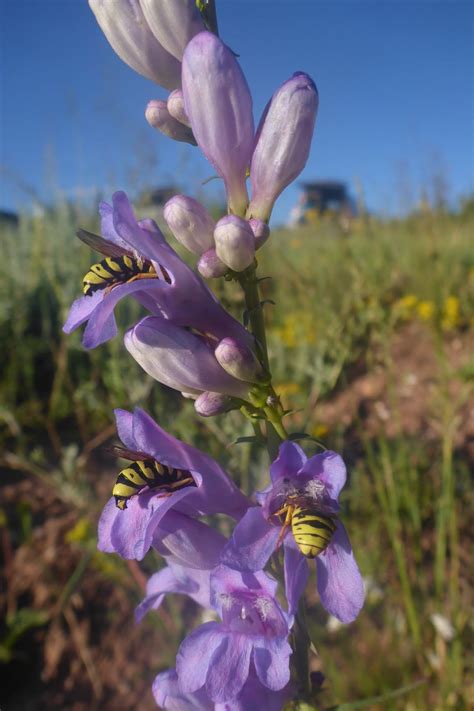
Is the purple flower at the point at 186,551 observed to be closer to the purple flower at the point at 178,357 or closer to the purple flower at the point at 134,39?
the purple flower at the point at 178,357

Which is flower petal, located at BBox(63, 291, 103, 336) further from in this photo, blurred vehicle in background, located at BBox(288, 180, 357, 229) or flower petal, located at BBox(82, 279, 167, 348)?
blurred vehicle in background, located at BBox(288, 180, 357, 229)

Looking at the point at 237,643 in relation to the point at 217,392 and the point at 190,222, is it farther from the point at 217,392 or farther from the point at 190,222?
the point at 190,222

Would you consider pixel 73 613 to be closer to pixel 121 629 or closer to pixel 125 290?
pixel 121 629

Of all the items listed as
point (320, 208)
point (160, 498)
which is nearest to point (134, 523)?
point (160, 498)

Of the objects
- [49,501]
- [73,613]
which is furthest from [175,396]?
[73,613]

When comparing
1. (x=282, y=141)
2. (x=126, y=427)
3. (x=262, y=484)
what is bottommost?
(x=262, y=484)
